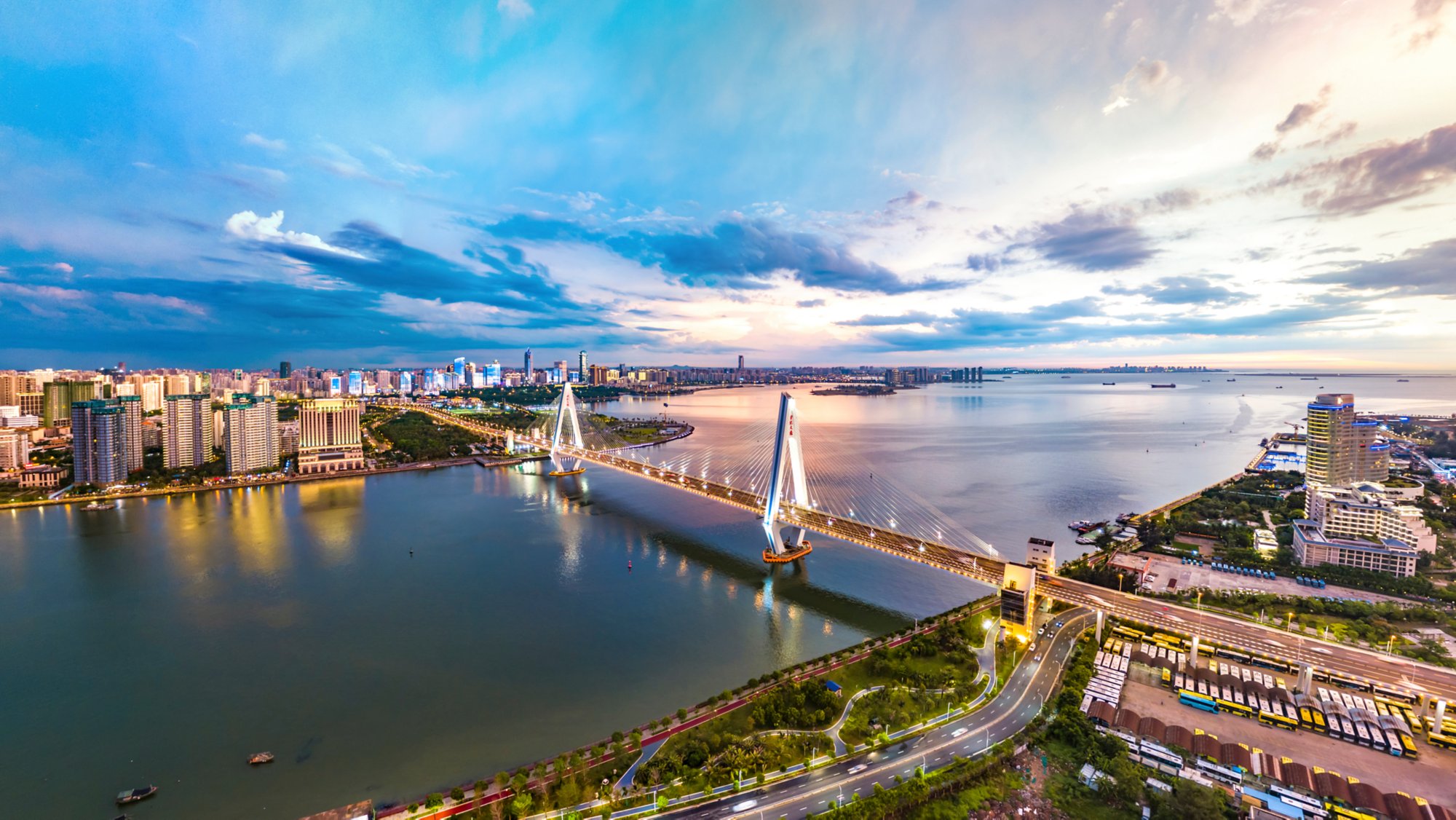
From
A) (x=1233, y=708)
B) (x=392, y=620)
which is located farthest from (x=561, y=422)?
(x=1233, y=708)

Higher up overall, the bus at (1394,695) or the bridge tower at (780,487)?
the bridge tower at (780,487)

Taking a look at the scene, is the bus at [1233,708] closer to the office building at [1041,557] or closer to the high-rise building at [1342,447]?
the office building at [1041,557]

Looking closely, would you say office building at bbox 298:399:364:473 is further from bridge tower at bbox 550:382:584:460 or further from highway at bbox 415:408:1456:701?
highway at bbox 415:408:1456:701

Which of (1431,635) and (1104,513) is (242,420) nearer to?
(1104,513)

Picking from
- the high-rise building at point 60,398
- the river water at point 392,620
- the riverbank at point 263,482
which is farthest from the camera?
the high-rise building at point 60,398

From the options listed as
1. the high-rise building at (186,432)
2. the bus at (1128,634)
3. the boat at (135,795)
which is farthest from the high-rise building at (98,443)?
the bus at (1128,634)
